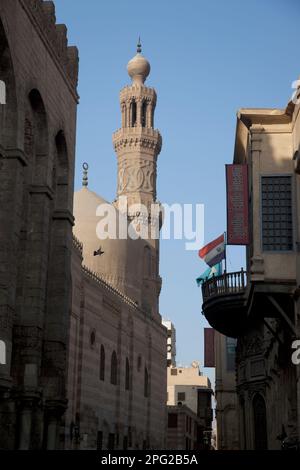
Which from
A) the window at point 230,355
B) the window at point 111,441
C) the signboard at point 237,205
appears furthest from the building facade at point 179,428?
A: the signboard at point 237,205

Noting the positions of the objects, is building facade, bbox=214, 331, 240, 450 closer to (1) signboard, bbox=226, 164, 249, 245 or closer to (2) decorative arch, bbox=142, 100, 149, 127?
(1) signboard, bbox=226, 164, 249, 245

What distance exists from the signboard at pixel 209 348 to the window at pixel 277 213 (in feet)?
88.4

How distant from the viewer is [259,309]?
20.7 m

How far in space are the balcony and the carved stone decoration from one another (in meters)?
37.0

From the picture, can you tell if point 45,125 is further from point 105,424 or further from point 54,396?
point 105,424

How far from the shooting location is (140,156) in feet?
209

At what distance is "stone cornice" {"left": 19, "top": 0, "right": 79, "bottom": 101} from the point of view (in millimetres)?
18656

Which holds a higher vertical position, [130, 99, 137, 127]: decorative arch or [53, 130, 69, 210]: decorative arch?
[130, 99, 137, 127]: decorative arch

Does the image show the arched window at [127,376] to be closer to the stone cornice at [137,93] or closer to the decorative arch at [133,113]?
the decorative arch at [133,113]

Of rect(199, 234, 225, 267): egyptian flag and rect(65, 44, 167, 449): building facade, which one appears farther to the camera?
rect(65, 44, 167, 449): building facade

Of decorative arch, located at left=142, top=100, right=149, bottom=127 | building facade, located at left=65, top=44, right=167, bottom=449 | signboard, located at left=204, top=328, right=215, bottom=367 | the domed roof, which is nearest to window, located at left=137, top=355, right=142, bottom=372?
building facade, located at left=65, top=44, right=167, bottom=449

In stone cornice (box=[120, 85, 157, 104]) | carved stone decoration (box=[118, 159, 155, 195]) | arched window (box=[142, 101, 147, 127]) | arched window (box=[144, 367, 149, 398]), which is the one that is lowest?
arched window (box=[144, 367, 149, 398])
